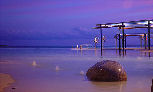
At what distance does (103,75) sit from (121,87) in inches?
36.9

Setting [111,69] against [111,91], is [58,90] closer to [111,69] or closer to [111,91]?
[111,91]

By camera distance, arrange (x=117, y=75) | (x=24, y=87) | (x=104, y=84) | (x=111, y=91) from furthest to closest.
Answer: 1. (x=117, y=75)
2. (x=104, y=84)
3. (x=24, y=87)
4. (x=111, y=91)

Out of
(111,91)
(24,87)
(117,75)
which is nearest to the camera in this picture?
(111,91)

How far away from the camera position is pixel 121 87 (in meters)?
6.19

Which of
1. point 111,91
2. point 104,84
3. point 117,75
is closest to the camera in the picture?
point 111,91

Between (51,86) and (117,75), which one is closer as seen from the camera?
(51,86)

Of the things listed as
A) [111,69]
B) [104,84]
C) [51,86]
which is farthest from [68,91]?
[111,69]

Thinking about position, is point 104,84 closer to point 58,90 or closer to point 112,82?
point 112,82

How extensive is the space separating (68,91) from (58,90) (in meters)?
0.23

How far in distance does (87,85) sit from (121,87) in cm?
80

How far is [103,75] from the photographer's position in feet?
23.1

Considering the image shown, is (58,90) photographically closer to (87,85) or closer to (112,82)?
(87,85)

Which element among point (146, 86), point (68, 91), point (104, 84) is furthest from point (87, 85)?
point (146, 86)

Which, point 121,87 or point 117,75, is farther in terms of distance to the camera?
point 117,75
